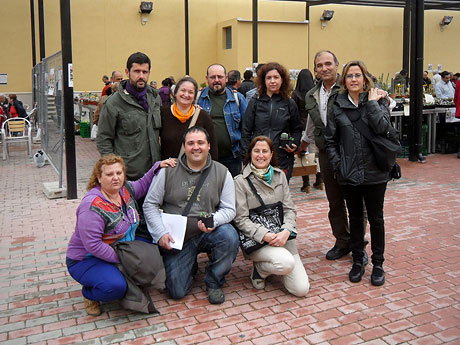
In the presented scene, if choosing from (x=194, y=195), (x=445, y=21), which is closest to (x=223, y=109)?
(x=194, y=195)

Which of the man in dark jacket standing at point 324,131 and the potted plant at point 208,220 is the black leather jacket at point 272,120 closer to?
the man in dark jacket standing at point 324,131

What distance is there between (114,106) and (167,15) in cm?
1827

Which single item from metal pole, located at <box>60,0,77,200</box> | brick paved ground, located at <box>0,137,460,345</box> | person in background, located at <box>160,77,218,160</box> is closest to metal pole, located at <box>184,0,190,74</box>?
metal pole, located at <box>60,0,77,200</box>

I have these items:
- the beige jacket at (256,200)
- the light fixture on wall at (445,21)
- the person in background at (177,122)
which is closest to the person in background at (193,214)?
the beige jacket at (256,200)

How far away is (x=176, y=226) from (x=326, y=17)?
21.1 metres

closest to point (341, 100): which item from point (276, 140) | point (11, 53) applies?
point (276, 140)

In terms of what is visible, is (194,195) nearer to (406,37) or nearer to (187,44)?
(187,44)

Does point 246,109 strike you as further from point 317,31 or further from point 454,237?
point 317,31

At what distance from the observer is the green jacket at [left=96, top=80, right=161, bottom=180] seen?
4.66m

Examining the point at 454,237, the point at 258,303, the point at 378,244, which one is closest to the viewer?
the point at 258,303

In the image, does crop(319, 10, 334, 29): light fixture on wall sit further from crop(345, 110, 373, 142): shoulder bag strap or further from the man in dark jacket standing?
crop(345, 110, 373, 142): shoulder bag strap

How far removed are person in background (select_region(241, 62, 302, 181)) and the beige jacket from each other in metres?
0.64

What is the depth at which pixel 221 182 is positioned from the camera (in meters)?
4.48

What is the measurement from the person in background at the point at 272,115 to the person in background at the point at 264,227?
0.53m
